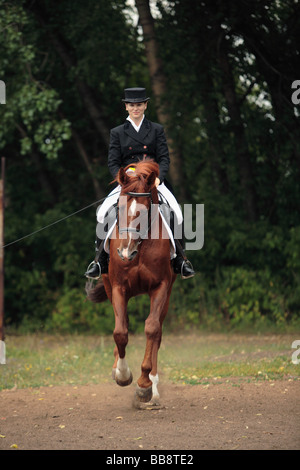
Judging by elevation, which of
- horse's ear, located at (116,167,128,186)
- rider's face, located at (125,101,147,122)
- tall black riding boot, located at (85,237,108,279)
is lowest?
tall black riding boot, located at (85,237,108,279)

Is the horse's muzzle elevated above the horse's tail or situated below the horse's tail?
below

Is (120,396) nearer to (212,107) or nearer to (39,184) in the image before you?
(212,107)

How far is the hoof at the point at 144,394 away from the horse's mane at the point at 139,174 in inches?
89.5

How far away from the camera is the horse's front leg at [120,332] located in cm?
873

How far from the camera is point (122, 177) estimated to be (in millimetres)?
8305

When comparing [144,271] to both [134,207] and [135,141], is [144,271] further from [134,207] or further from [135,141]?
[135,141]

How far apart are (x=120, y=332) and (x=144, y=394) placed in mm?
752

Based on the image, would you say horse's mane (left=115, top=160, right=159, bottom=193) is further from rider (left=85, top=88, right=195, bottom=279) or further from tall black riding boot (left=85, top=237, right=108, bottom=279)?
tall black riding boot (left=85, top=237, right=108, bottom=279)

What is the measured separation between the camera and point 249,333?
1694cm

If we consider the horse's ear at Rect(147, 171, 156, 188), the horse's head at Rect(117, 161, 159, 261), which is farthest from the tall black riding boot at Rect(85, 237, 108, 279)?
the horse's ear at Rect(147, 171, 156, 188)

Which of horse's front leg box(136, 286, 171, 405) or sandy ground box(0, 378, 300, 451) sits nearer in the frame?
sandy ground box(0, 378, 300, 451)

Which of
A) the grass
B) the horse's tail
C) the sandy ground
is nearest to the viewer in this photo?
the sandy ground

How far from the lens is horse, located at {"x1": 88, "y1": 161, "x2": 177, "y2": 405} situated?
831 cm

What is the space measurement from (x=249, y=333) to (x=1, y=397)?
7841mm
